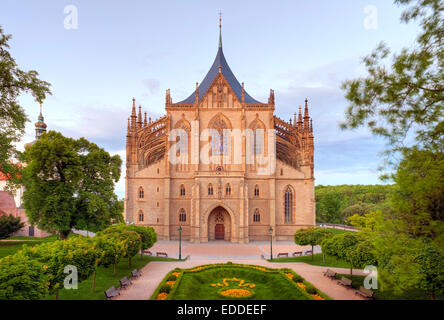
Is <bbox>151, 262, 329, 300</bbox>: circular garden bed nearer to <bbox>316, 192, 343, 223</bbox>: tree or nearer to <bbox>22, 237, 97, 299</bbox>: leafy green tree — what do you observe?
<bbox>22, 237, 97, 299</bbox>: leafy green tree

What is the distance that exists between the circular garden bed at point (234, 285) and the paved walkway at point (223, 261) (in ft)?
3.93

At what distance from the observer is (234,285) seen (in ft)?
58.5

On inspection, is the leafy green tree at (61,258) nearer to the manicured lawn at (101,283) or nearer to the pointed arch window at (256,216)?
the manicured lawn at (101,283)

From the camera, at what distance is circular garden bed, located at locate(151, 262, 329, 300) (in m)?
15.3

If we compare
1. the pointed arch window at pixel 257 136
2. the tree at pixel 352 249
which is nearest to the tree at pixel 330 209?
the pointed arch window at pixel 257 136

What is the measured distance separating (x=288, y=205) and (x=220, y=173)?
1149 centimetres

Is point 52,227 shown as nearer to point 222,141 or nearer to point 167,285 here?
point 167,285

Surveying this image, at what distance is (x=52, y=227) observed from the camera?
25484 millimetres

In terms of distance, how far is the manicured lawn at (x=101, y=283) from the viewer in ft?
→ 50.7

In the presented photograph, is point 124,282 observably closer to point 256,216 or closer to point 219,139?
point 256,216

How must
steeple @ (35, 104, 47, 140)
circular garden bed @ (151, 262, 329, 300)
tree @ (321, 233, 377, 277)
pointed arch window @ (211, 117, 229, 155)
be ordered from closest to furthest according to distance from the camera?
circular garden bed @ (151, 262, 329, 300) < tree @ (321, 233, 377, 277) < pointed arch window @ (211, 117, 229, 155) < steeple @ (35, 104, 47, 140)

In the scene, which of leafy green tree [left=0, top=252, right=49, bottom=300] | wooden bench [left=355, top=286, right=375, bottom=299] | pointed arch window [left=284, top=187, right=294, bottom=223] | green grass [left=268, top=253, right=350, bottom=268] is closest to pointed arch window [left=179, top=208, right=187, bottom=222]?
pointed arch window [left=284, top=187, right=294, bottom=223]

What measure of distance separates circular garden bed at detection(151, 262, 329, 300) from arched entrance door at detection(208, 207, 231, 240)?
55.5ft

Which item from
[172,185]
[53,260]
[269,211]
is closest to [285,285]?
[53,260]
